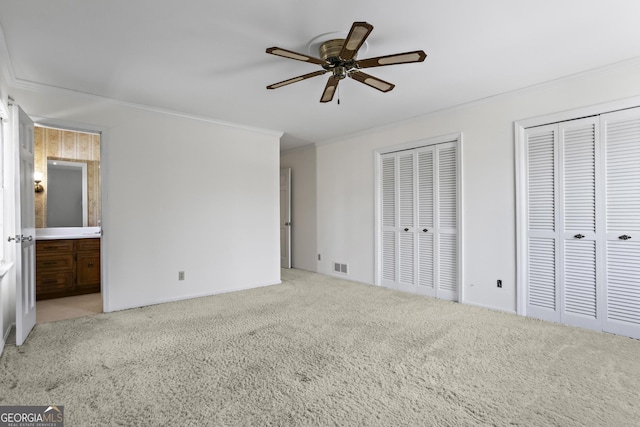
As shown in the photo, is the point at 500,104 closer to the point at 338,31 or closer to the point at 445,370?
the point at 338,31

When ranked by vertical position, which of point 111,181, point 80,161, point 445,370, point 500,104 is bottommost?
point 445,370

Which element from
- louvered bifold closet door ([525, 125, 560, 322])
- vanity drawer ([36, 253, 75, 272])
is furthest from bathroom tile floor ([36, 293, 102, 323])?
louvered bifold closet door ([525, 125, 560, 322])

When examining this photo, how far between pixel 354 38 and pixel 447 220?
2912 millimetres

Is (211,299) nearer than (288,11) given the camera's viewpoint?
No

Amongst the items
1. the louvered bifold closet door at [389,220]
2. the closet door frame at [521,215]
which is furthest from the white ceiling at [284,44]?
the louvered bifold closet door at [389,220]

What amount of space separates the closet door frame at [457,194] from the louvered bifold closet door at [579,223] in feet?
3.36

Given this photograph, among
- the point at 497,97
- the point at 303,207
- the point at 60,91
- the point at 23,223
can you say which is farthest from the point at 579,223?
the point at 60,91

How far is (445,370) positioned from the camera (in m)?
2.33

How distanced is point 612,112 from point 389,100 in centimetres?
214

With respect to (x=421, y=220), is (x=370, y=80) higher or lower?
higher

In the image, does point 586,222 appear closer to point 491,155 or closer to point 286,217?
point 491,155

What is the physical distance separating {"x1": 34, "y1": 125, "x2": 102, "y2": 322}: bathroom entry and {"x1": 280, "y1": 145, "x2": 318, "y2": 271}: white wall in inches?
132

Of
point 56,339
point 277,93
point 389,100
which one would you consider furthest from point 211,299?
point 389,100

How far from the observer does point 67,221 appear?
492cm
